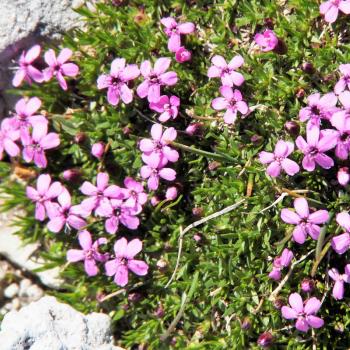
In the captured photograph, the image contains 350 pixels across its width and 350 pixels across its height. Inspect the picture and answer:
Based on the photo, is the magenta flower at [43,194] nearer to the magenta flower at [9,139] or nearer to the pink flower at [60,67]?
the magenta flower at [9,139]

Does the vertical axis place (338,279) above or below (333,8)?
below

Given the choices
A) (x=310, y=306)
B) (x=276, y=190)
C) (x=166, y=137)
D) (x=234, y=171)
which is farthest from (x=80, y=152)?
(x=310, y=306)

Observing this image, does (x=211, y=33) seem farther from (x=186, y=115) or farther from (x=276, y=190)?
(x=276, y=190)

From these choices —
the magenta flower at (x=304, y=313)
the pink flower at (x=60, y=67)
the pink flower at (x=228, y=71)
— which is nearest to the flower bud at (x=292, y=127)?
the pink flower at (x=228, y=71)

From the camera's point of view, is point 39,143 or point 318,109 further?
point 39,143

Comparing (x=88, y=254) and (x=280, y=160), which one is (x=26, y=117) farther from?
(x=280, y=160)

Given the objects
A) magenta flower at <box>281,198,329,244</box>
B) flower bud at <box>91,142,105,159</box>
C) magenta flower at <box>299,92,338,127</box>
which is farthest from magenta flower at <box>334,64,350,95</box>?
flower bud at <box>91,142,105,159</box>

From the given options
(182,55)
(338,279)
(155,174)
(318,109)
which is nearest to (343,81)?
(318,109)
